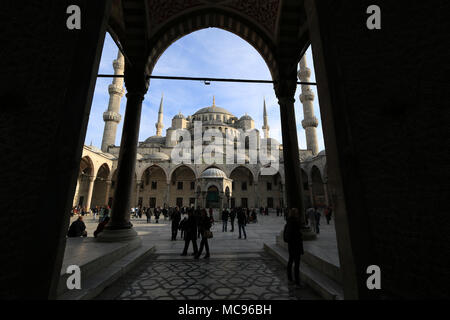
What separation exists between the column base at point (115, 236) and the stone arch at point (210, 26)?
4411 millimetres

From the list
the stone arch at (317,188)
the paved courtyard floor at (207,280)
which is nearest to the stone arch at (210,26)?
the paved courtyard floor at (207,280)

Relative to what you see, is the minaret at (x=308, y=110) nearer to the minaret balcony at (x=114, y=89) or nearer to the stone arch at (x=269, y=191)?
the stone arch at (x=269, y=191)

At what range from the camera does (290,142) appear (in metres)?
5.00

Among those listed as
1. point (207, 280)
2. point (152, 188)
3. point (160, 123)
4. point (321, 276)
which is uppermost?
point (160, 123)

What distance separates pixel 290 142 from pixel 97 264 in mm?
4772

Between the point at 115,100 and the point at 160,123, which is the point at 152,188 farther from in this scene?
the point at 160,123

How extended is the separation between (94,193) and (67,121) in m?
31.4

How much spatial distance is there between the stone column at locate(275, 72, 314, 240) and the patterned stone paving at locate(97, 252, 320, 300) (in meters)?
1.54

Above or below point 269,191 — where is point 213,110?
above

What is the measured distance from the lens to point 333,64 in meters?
2.11

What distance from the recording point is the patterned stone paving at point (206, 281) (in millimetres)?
2426

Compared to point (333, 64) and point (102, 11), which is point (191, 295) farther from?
point (102, 11)

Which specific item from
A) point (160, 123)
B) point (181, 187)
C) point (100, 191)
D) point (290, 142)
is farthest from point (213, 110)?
point (290, 142)
